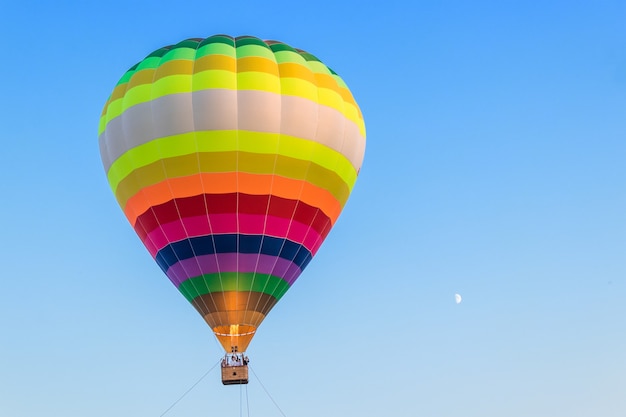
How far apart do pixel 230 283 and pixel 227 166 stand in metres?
2.71

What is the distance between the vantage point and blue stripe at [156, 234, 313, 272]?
2692 cm

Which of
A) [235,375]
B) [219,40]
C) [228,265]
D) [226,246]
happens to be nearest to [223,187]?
[226,246]

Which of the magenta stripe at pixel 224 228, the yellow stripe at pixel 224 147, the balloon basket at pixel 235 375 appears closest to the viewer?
the balloon basket at pixel 235 375

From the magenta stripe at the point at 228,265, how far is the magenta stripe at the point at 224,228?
0.55 meters

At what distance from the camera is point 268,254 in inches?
1071

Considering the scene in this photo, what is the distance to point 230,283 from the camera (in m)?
26.9

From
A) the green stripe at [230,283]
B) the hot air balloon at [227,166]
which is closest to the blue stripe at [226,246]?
the hot air balloon at [227,166]

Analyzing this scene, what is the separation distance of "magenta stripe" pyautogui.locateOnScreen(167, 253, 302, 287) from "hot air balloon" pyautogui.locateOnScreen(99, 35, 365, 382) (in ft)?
0.08

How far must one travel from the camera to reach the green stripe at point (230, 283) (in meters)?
27.0

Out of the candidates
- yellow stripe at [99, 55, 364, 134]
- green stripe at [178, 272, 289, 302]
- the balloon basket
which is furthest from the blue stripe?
yellow stripe at [99, 55, 364, 134]

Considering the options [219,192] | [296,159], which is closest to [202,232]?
[219,192]

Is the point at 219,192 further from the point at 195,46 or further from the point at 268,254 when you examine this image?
the point at 195,46

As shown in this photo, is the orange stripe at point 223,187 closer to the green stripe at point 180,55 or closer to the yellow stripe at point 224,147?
the yellow stripe at point 224,147

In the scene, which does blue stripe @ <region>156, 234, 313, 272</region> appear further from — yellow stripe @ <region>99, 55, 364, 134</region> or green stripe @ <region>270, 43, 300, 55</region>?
green stripe @ <region>270, 43, 300, 55</region>
